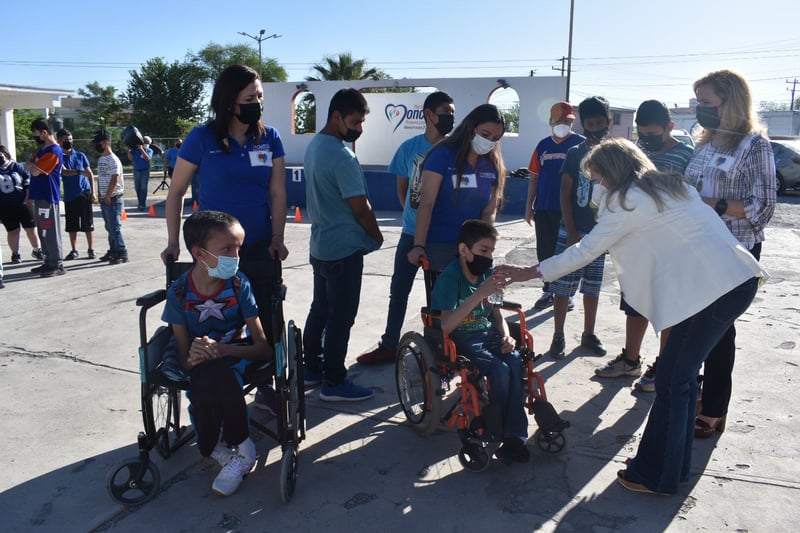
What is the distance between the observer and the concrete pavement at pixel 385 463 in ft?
8.98

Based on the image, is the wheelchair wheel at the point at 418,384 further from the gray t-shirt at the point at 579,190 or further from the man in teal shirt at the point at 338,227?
the gray t-shirt at the point at 579,190

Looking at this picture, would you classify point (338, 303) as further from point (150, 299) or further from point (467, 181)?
point (150, 299)

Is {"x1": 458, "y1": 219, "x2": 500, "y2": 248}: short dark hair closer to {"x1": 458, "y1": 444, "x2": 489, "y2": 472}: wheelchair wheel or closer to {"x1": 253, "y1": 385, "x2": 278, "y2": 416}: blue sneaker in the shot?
{"x1": 458, "y1": 444, "x2": 489, "y2": 472}: wheelchair wheel

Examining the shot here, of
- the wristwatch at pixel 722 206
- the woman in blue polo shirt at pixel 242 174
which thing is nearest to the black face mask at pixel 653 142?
the wristwatch at pixel 722 206

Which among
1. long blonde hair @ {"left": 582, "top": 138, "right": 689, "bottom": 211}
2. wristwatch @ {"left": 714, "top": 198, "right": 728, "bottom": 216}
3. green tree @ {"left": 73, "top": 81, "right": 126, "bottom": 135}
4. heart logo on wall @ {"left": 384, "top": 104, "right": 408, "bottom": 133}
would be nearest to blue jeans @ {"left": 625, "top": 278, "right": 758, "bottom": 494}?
long blonde hair @ {"left": 582, "top": 138, "right": 689, "bottom": 211}

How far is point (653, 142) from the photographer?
4250 millimetres

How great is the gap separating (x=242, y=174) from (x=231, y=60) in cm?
7105

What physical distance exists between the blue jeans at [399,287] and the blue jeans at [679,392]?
197 centimetres

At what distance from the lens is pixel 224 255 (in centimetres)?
304

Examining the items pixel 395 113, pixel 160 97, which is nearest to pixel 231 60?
pixel 160 97

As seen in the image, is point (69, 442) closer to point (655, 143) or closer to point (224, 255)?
point (224, 255)

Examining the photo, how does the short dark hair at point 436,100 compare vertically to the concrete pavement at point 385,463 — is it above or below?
above

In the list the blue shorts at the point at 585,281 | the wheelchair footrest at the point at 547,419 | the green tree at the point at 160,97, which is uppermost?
the green tree at the point at 160,97

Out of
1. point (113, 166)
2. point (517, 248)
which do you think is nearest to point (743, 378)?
point (517, 248)
